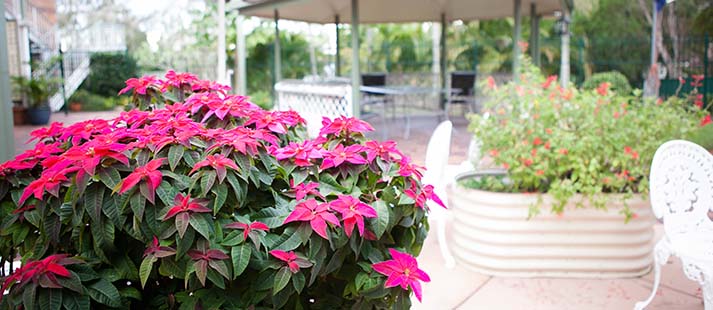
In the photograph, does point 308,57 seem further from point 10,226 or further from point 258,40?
point 10,226

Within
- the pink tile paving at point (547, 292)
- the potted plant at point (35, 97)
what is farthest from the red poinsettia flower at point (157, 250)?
the potted plant at point (35, 97)

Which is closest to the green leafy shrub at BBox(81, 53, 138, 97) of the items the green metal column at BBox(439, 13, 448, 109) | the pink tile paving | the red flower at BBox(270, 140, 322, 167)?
the green metal column at BBox(439, 13, 448, 109)

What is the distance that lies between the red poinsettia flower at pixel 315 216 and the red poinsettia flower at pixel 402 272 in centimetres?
18

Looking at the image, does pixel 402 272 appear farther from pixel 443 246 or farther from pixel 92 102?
pixel 92 102

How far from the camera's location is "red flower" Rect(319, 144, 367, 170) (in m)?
1.81

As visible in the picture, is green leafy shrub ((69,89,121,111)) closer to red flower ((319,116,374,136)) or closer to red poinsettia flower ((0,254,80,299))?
red flower ((319,116,374,136))

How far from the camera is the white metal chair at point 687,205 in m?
2.67

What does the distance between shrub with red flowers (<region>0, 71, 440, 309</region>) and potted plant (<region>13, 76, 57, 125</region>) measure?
41.8 ft

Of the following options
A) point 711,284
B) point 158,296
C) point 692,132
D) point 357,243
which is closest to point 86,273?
point 158,296

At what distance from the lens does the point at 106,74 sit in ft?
57.9

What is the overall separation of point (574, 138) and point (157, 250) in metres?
2.84

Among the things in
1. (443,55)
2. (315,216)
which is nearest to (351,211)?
(315,216)

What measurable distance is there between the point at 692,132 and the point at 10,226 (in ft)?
12.3

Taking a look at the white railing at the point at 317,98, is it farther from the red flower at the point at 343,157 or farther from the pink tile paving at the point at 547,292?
the red flower at the point at 343,157
